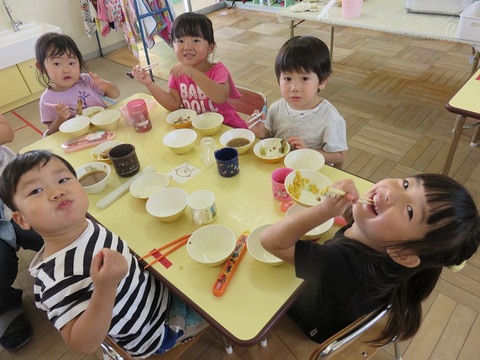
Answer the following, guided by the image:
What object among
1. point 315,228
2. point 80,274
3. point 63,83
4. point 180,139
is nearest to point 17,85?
point 63,83

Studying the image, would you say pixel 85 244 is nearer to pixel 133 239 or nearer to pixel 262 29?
pixel 133 239

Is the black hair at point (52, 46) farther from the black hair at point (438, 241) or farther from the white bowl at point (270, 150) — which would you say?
the black hair at point (438, 241)

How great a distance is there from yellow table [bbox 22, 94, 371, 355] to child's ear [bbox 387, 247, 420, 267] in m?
0.22

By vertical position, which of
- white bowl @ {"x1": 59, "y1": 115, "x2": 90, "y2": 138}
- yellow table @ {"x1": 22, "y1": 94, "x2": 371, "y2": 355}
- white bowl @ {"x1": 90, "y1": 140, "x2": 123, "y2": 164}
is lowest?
yellow table @ {"x1": 22, "y1": 94, "x2": 371, "y2": 355}

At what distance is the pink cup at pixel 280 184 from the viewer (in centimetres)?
111

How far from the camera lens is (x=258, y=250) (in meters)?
0.99

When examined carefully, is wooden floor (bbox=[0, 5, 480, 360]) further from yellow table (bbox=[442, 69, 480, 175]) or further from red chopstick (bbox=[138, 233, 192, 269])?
yellow table (bbox=[442, 69, 480, 175])

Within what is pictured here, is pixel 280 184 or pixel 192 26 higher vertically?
pixel 192 26

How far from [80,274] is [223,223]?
17.0 inches

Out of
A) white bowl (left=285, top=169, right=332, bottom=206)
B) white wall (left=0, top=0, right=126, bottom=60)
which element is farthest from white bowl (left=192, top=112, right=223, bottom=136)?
white wall (left=0, top=0, right=126, bottom=60)

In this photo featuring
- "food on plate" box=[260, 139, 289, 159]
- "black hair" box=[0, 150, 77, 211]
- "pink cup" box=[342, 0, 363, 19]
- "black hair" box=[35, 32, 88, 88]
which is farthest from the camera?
"pink cup" box=[342, 0, 363, 19]

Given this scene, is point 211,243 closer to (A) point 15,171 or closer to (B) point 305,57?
(A) point 15,171

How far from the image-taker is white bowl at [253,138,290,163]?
1.29 m

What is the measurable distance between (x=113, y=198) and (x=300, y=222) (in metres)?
0.71
